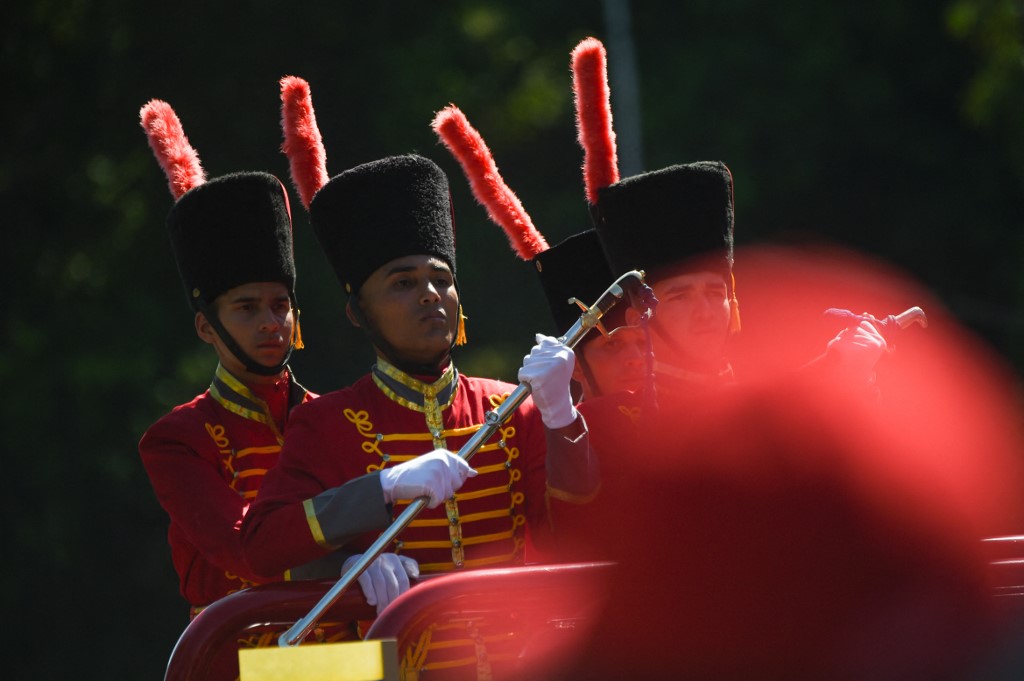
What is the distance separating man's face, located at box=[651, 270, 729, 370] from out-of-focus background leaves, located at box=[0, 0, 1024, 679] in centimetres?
972

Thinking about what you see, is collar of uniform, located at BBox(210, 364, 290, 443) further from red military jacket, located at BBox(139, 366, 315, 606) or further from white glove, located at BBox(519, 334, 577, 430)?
white glove, located at BBox(519, 334, 577, 430)

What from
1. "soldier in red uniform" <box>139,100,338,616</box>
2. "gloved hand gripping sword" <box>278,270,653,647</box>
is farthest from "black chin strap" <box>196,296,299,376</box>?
"gloved hand gripping sword" <box>278,270,653,647</box>

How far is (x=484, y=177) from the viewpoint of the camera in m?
4.68

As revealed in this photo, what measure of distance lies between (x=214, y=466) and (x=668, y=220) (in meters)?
1.37

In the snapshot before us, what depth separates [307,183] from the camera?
468 cm

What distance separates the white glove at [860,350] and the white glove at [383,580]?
1063 mm

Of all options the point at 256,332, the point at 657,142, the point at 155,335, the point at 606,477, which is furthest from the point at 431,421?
the point at 657,142

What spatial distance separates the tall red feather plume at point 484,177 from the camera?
15.1 ft

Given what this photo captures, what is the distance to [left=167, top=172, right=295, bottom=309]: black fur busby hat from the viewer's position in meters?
4.88

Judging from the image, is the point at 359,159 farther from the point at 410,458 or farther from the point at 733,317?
the point at 410,458

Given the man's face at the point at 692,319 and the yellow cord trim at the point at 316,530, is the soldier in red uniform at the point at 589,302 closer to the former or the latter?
the man's face at the point at 692,319

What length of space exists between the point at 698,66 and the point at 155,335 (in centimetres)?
561

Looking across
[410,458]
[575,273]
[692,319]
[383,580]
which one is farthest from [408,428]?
[575,273]

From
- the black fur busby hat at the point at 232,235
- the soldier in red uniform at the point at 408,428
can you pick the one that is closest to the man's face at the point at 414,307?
the soldier in red uniform at the point at 408,428
